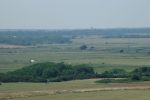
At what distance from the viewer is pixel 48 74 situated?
4434cm

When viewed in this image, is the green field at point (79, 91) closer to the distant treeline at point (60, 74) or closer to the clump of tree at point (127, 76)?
the clump of tree at point (127, 76)

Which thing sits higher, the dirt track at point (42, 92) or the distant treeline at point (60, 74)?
the dirt track at point (42, 92)

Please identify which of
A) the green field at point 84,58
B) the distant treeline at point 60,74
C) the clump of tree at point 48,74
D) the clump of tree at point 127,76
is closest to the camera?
the clump of tree at point 127,76

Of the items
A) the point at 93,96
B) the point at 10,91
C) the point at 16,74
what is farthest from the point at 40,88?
the point at 16,74

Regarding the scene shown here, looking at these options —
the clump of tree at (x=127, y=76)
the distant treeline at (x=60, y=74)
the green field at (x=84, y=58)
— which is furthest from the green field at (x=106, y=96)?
the green field at (x=84, y=58)

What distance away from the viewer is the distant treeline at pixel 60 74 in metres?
40.4

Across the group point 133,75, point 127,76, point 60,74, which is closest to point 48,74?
point 60,74

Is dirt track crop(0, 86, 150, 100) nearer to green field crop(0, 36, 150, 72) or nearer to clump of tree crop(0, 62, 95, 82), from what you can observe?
clump of tree crop(0, 62, 95, 82)

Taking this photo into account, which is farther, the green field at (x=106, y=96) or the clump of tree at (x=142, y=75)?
the clump of tree at (x=142, y=75)

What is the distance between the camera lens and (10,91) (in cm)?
3181

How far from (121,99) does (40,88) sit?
744 cm

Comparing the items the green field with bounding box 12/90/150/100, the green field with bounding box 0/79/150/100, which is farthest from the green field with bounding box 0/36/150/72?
the green field with bounding box 12/90/150/100

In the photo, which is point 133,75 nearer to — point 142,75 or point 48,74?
point 142,75

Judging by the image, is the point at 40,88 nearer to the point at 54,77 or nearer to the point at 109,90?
the point at 109,90
